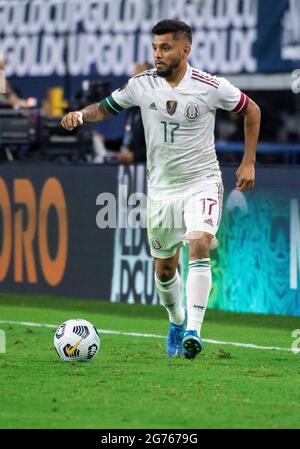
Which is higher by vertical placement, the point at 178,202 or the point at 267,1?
the point at 267,1

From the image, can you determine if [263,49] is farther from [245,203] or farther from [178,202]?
[178,202]

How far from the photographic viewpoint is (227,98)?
984 centimetres

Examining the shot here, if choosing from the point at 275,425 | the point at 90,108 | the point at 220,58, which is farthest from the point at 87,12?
the point at 275,425

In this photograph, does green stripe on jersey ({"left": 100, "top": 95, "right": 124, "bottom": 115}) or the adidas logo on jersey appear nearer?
the adidas logo on jersey

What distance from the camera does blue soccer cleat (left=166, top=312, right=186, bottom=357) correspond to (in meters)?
10.0

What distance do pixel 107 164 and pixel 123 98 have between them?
5.11 metres

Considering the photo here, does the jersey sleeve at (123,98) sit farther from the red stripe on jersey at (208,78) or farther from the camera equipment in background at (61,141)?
the camera equipment in background at (61,141)

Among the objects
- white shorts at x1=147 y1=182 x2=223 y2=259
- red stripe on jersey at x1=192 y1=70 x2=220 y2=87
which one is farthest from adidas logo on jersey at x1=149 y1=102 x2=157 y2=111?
white shorts at x1=147 y1=182 x2=223 y2=259

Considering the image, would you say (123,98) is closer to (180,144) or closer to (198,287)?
(180,144)

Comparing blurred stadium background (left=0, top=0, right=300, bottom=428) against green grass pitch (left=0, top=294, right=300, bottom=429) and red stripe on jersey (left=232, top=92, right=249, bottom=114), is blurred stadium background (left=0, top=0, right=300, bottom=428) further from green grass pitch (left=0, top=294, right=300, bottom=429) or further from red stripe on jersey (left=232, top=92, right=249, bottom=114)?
red stripe on jersey (left=232, top=92, right=249, bottom=114)

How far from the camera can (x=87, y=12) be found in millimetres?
18484

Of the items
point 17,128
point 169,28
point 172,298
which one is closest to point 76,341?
point 172,298

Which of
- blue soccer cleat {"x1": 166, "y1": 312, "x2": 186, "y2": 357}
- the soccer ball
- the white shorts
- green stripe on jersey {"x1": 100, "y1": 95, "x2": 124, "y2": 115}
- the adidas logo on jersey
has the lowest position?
blue soccer cleat {"x1": 166, "y1": 312, "x2": 186, "y2": 357}

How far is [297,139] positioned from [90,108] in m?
13.0
